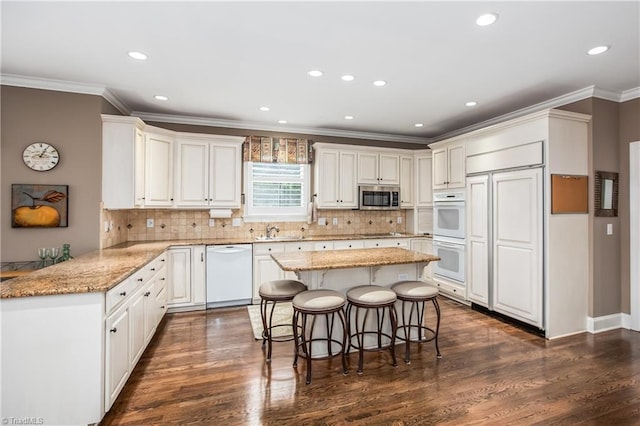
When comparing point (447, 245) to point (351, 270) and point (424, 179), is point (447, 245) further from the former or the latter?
point (351, 270)

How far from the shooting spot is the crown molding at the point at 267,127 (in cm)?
439

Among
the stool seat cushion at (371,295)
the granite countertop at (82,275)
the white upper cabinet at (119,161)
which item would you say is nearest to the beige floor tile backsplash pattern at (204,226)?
the white upper cabinet at (119,161)

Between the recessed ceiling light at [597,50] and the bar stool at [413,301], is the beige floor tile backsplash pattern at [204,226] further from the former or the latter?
the recessed ceiling light at [597,50]

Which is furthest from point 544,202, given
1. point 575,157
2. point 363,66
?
point 363,66

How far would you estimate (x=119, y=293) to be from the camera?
2.10 metres

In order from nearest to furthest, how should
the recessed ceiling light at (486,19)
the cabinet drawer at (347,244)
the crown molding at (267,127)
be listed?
the recessed ceiling light at (486,19) < the crown molding at (267,127) < the cabinet drawer at (347,244)

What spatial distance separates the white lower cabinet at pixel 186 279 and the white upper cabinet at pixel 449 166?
360 centimetres

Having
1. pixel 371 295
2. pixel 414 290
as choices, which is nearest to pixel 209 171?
pixel 371 295

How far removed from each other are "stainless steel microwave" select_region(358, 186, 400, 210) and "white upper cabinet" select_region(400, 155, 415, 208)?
0.12 m

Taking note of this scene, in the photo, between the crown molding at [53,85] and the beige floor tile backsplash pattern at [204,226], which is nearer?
the crown molding at [53,85]

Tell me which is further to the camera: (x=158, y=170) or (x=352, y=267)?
(x=158, y=170)

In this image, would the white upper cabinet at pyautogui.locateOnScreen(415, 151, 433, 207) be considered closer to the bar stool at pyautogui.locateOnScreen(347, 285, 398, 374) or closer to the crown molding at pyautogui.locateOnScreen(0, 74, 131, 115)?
the bar stool at pyautogui.locateOnScreen(347, 285, 398, 374)

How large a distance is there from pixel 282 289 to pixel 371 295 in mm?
829

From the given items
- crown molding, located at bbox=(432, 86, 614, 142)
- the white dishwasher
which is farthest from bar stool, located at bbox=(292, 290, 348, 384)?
crown molding, located at bbox=(432, 86, 614, 142)
